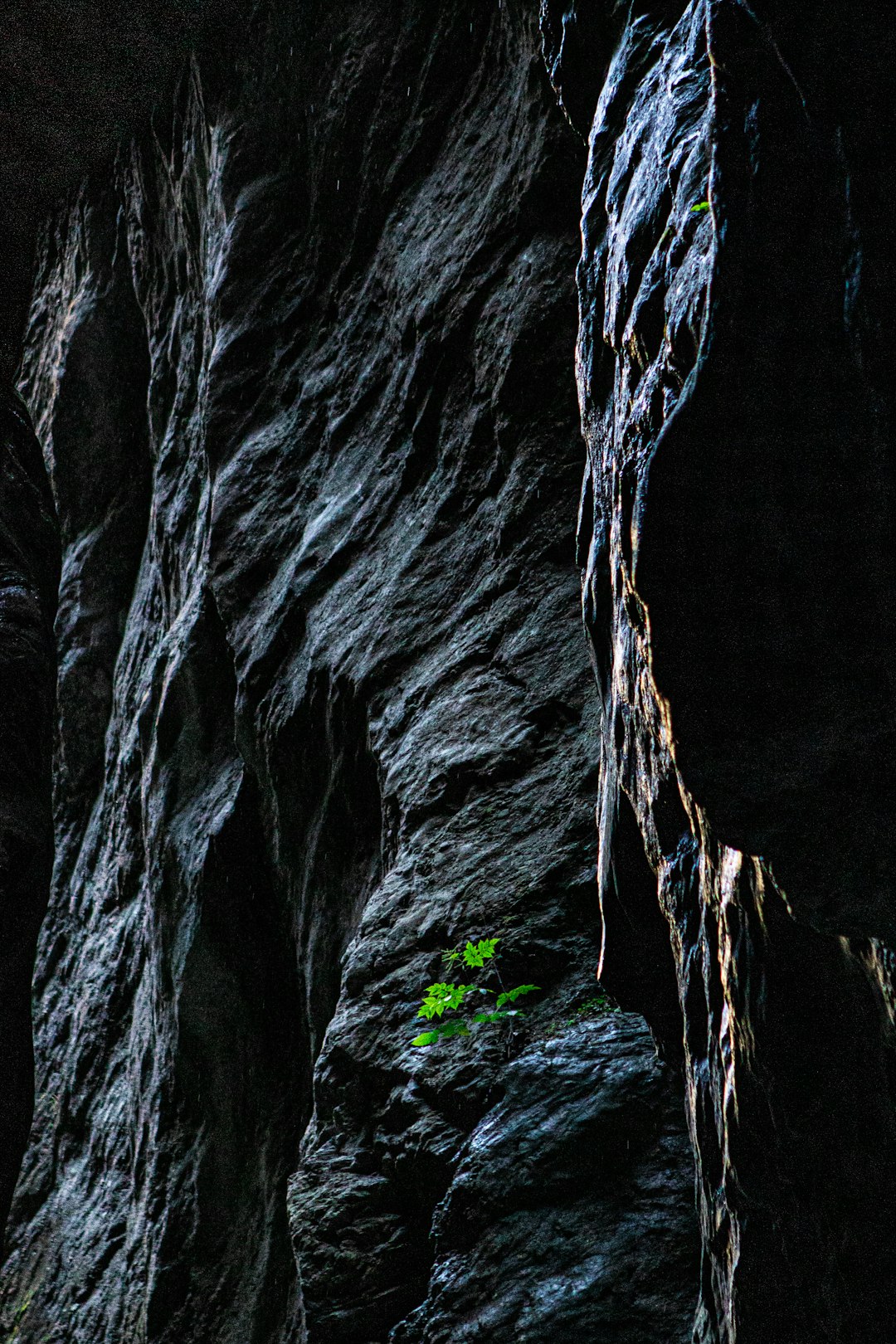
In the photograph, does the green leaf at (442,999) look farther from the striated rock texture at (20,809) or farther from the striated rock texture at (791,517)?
the striated rock texture at (20,809)

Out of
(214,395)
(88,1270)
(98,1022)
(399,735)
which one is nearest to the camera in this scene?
(399,735)

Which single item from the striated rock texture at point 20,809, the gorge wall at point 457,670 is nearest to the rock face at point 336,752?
the gorge wall at point 457,670

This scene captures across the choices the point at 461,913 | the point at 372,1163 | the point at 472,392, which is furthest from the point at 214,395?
the point at 372,1163

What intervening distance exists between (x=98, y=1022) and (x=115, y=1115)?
77cm

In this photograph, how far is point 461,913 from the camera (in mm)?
4094

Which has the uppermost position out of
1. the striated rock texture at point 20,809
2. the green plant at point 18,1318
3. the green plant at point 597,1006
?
the striated rock texture at point 20,809

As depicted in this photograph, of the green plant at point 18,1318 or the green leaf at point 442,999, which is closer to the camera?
the green leaf at point 442,999

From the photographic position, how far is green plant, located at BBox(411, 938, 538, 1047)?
371 centimetres

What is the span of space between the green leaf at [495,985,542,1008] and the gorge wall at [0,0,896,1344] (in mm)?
38

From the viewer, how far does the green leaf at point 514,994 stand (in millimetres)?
3697

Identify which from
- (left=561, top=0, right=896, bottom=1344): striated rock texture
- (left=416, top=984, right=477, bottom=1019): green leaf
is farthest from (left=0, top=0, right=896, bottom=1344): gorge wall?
(left=416, top=984, right=477, bottom=1019): green leaf

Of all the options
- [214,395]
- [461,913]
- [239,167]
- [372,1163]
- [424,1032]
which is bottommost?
[372,1163]

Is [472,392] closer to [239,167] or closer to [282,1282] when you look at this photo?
[239,167]

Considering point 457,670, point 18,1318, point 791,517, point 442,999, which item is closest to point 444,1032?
point 442,999
